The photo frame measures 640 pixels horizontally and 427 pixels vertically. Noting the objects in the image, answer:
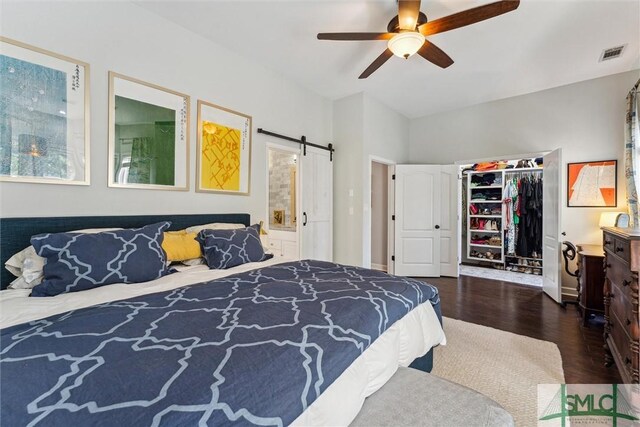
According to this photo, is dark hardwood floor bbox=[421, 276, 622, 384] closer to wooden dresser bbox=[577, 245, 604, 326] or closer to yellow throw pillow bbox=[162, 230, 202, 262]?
wooden dresser bbox=[577, 245, 604, 326]

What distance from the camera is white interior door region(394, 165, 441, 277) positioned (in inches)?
196

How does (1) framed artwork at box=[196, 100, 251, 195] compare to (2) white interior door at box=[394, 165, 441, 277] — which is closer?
(1) framed artwork at box=[196, 100, 251, 195]

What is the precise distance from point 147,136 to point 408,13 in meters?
2.39

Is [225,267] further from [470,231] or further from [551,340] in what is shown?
[470,231]

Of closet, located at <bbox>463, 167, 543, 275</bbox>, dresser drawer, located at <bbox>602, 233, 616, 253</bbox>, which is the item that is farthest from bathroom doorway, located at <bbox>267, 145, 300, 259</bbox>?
closet, located at <bbox>463, 167, 543, 275</bbox>

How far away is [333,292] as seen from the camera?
1.60m

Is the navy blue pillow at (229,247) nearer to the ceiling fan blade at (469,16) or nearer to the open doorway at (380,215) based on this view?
the ceiling fan blade at (469,16)

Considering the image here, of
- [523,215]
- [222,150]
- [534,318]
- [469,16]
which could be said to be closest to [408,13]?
[469,16]

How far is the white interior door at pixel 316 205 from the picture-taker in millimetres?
3982

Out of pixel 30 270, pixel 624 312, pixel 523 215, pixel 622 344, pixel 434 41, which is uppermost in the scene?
pixel 434 41

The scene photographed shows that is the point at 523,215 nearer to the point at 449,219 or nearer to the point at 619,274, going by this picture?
the point at 449,219

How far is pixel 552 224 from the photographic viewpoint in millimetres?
3816

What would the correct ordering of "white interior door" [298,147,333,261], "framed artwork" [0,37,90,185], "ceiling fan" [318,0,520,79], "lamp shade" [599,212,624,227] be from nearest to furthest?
"framed artwork" [0,37,90,185]
"ceiling fan" [318,0,520,79]
"lamp shade" [599,212,624,227]
"white interior door" [298,147,333,261]

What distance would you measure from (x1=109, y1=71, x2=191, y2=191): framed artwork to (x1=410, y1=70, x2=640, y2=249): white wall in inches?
174
